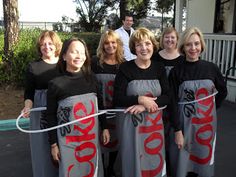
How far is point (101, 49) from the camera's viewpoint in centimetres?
318

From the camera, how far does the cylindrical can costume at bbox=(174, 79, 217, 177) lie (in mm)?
2768

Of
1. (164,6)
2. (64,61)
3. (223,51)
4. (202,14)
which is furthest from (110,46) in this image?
(164,6)

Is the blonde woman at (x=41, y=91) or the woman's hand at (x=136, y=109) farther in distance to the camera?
the blonde woman at (x=41, y=91)

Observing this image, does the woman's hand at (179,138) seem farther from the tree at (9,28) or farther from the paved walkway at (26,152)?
the tree at (9,28)

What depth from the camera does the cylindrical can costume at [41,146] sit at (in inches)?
112

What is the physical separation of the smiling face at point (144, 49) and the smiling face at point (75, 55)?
19.9 inches

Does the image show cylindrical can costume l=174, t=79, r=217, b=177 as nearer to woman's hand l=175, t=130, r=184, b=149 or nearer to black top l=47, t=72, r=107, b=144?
woman's hand l=175, t=130, r=184, b=149

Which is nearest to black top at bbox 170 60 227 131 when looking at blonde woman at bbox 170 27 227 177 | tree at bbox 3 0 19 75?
blonde woman at bbox 170 27 227 177

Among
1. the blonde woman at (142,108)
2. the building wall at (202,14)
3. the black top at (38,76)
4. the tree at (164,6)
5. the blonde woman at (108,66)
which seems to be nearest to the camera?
the blonde woman at (142,108)

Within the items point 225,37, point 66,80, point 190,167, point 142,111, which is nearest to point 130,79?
point 142,111

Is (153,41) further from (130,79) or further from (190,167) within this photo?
(190,167)

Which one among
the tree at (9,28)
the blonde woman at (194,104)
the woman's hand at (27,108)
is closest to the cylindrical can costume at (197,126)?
the blonde woman at (194,104)

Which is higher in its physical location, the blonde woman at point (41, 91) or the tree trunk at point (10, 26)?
the tree trunk at point (10, 26)

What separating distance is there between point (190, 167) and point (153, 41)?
1.35 m
